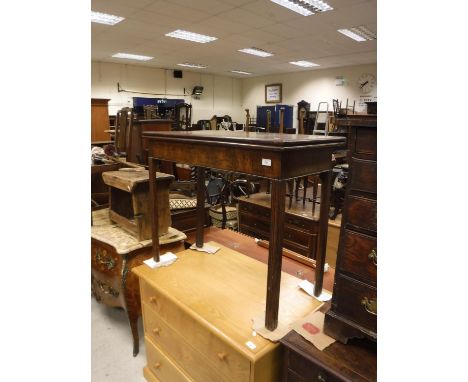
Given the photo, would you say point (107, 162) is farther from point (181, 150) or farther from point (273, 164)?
point (273, 164)

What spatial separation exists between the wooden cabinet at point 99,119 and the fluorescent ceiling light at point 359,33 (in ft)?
14.9

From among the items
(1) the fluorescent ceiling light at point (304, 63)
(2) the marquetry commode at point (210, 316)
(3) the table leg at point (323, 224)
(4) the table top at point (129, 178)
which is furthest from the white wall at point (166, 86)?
(3) the table leg at point (323, 224)

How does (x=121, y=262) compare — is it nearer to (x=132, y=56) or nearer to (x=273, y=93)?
(x=132, y=56)

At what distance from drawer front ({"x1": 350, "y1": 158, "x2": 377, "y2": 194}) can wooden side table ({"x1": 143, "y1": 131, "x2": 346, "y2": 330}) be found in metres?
0.22

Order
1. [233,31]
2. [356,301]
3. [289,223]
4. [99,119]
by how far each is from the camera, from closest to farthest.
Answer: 1. [356,301]
2. [289,223]
3. [99,119]
4. [233,31]

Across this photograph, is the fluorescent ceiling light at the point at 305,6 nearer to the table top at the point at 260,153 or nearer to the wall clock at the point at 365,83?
the table top at the point at 260,153

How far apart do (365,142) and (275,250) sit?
509 millimetres

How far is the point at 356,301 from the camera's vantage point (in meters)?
1.06

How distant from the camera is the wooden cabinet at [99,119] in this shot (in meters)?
4.99

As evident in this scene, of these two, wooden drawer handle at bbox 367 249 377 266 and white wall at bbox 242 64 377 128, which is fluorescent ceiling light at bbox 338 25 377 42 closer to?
white wall at bbox 242 64 377 128

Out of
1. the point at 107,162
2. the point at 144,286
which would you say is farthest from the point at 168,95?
the point at 144,286

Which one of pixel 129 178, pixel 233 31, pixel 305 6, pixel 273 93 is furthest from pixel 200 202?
pixel 273 93

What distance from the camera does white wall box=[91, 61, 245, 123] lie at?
9.70m

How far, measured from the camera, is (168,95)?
11328mm
